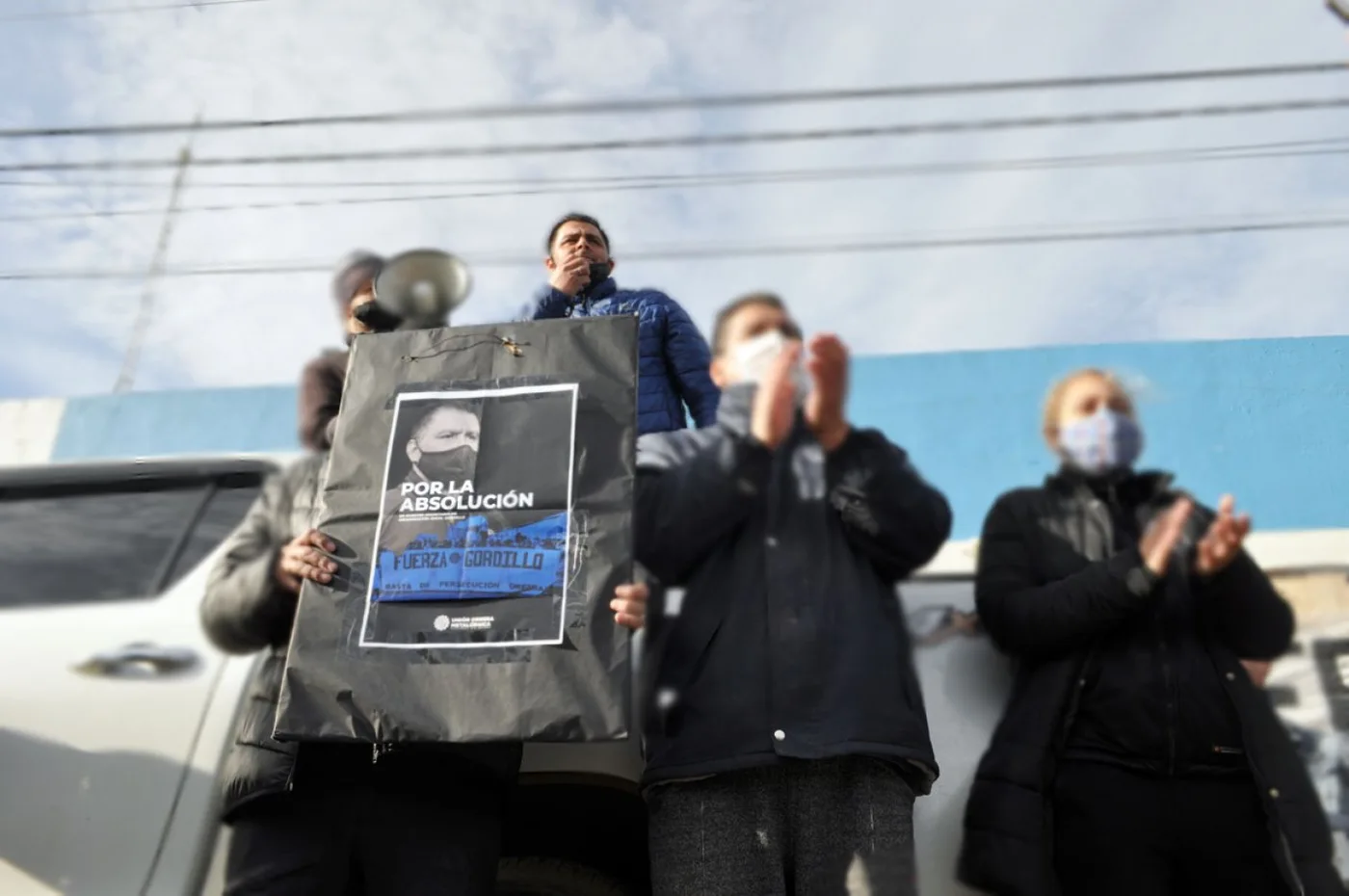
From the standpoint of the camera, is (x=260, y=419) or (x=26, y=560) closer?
(x=26, y=560)

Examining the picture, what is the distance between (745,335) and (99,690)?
1544mm

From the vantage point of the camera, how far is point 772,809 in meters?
1.79

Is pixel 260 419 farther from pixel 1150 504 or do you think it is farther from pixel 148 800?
pixel 1150 504

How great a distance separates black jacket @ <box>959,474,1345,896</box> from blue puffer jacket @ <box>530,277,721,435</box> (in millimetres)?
861

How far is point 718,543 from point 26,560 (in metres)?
1.75

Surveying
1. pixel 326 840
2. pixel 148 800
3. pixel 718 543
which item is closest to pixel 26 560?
pixel 148 800

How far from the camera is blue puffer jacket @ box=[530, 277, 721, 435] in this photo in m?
2.67

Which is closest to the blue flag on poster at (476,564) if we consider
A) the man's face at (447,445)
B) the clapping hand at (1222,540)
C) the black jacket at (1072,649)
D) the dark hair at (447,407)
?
the man's face at (447,445)

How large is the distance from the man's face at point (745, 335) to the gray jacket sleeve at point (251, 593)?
951 mm

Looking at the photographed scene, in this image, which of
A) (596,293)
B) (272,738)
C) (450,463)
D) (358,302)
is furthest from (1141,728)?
(358,302)

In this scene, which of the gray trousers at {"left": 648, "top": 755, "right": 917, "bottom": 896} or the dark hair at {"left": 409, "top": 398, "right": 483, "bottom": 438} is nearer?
the gray trousers at {"left": 648, "top": 755, "right": 917, "bottom": 896}

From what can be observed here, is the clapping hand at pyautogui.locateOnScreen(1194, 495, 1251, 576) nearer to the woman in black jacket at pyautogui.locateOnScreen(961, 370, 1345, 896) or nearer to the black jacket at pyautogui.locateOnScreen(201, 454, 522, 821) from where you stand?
the woman in black jacket at pyautogui.locateOnScreen(961, 370, 1345, 896)

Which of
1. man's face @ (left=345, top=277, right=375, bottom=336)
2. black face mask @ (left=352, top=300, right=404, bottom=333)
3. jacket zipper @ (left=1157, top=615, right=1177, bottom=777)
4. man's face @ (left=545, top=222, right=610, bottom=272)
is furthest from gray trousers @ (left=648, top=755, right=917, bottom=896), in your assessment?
man's face @ (left=545, top=222, right=610, bottom=272)

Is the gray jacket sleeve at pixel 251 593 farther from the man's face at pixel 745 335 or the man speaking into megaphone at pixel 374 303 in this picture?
the man's face at pixel 745 335
